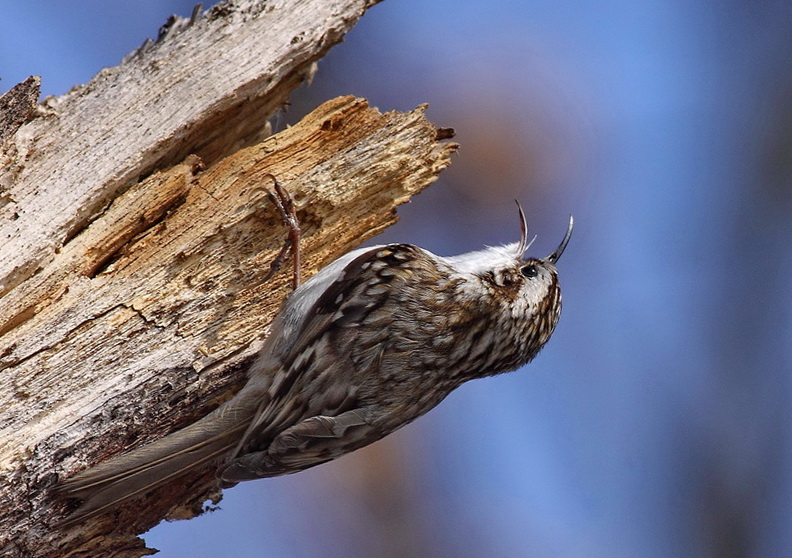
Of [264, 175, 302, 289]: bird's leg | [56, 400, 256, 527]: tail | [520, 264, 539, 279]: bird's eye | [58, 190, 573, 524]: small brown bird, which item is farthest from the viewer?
[520, 264, 539, 279]: bird's eye

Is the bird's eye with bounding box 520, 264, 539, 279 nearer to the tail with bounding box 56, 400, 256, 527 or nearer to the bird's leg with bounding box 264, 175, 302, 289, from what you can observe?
the bird's leg with bounding box 264, 175, 302, 289

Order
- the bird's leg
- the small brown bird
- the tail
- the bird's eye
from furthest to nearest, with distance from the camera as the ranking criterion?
the bird's eye → the bird's leg → the small brown bird → the tail

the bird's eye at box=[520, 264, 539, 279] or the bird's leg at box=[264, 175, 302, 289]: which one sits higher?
the bird's leg at box=[264, 175, 302, 289]

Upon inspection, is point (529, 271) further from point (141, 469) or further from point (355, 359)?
point (141, 469)

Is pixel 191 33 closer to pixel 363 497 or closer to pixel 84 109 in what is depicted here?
pixel 84 109

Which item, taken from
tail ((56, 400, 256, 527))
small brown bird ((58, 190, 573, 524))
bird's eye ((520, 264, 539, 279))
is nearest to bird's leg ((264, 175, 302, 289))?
small brown bird ((58, 190, 573, 524))
